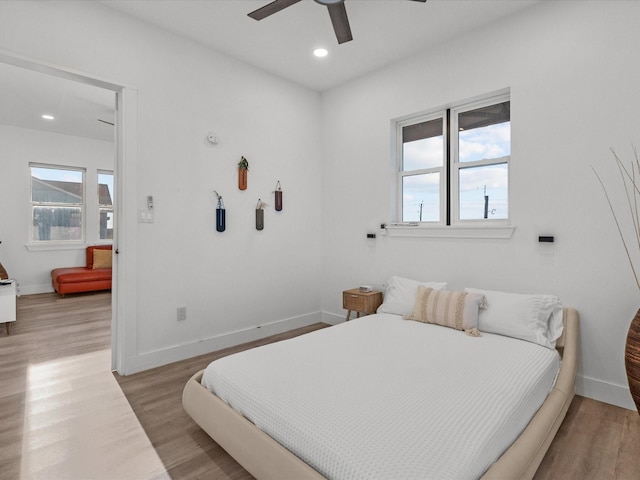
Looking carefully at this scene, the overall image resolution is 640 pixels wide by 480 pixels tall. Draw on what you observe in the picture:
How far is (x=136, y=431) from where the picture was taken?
2.03m

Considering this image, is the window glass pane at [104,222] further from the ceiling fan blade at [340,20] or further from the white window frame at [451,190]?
the ceiling fan blade at [340,20]

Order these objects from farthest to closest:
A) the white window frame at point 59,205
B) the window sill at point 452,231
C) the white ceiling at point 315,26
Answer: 1. the white window frame at point 59,205
2. the window sill at point 452,231
3. the white ceiling at point 315,26

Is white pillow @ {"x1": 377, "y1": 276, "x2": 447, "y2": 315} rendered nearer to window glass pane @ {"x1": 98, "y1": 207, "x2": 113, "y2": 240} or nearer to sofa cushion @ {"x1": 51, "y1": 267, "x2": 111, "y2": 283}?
sofa cushion @ {"x1": 51, "y1": 267, "x2": 111, "y2": 283}

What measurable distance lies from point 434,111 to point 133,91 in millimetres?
2707

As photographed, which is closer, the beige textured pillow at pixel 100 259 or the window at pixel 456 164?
the window at pixel 456 164

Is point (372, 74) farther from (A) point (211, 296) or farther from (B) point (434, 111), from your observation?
(A) point (211, 296)

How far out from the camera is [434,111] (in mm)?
3426

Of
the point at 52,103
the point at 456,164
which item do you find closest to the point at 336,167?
the point at 456,164

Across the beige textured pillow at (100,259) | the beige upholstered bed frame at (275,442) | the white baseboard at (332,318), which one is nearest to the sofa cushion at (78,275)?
the beige textured pillow at (100,259)

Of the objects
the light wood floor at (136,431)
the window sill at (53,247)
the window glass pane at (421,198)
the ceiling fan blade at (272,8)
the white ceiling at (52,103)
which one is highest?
the white ceiling at (52,103)

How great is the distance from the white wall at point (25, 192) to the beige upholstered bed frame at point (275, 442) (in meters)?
5.96

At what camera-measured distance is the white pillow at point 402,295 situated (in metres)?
3.03

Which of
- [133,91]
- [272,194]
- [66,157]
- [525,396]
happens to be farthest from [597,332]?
[66,157]

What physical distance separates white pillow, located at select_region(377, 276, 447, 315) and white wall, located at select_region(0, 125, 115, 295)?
627cm
